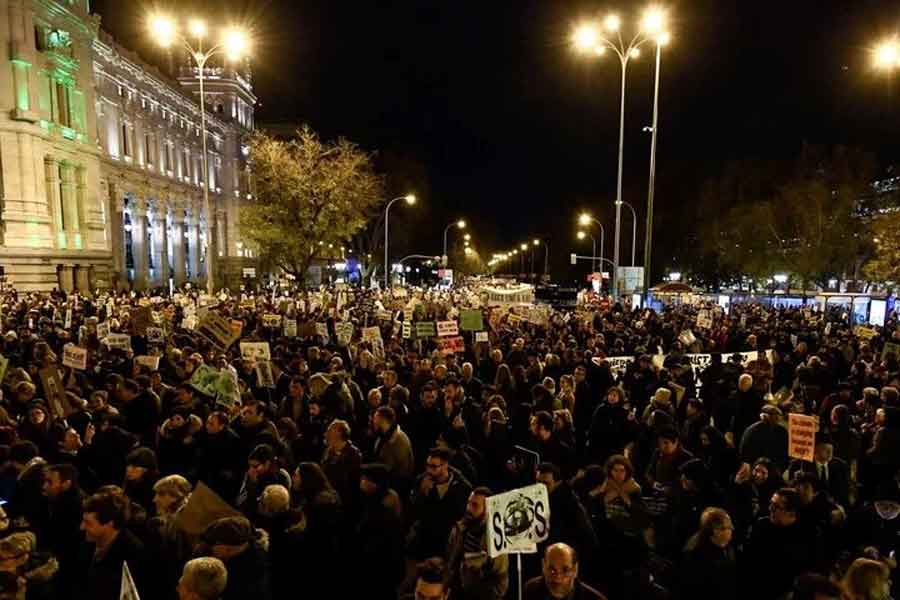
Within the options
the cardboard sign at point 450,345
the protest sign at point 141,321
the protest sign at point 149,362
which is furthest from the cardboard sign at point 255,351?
the protest sign at point 141,321

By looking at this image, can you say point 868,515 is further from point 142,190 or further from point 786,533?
point 142,190

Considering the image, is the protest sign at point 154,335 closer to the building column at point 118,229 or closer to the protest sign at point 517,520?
the protest sign at point 517,520

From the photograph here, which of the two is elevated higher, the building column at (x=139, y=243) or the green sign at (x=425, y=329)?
the building column at (x=139, y=243)

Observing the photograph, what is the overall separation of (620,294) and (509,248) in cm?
14935

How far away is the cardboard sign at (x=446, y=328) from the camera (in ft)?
46.5

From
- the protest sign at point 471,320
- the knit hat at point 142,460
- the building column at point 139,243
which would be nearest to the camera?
the knit hat at point 142,460

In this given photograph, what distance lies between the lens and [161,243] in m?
59.5

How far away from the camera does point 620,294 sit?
114ft

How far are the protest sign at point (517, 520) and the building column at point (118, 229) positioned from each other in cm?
5049

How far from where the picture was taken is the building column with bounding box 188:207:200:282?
222 ft

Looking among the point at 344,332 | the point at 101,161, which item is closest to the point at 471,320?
the point at 344,332

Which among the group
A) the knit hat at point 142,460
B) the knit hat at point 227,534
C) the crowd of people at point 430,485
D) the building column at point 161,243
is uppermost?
the building column at point 161,243

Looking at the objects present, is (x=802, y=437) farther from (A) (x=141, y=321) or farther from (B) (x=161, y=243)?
(B) (x=161, y=243)

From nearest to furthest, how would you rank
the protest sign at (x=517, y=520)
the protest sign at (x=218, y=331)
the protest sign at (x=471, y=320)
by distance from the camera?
the protest sign at (x=517, y=520), the protest sign at (x=218, y=331), the protest sign at (x=471, y=320)
